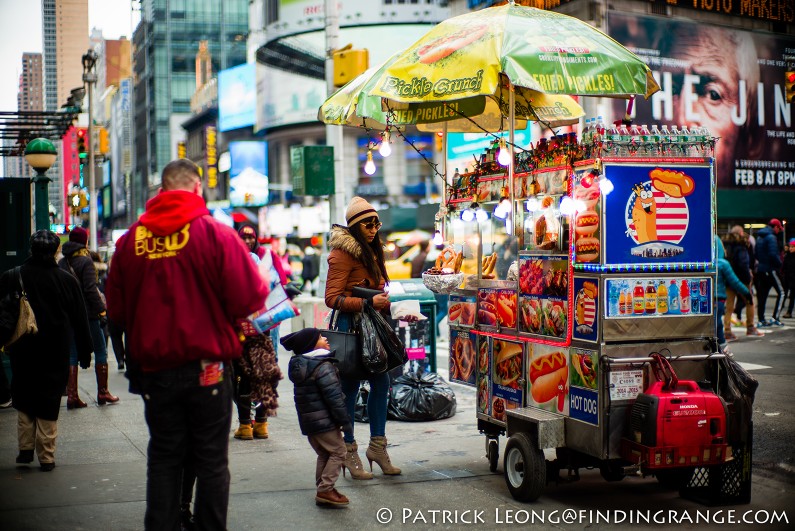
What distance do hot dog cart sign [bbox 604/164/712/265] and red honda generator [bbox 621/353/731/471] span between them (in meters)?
0.77

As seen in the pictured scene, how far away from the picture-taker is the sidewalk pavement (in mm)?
5859

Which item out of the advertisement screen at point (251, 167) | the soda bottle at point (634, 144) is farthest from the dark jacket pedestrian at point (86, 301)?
the advertisement screen at point (251, 167)

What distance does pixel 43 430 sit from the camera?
287 inches

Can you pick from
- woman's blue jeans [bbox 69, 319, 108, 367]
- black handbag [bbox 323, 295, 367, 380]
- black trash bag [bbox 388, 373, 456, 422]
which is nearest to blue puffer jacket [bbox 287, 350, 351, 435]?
black handbag [bbox 323, 295, 367, 380]

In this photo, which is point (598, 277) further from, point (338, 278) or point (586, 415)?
point (338, 278)

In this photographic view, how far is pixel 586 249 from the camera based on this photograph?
598 centimetres

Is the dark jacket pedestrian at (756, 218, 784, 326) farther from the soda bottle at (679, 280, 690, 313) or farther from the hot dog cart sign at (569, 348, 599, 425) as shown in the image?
the hot dog cart sign at (569, 348, 599, 425)

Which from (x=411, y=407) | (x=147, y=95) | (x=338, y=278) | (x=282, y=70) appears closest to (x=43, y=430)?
(x=338, y=278)

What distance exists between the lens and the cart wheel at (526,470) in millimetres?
5965

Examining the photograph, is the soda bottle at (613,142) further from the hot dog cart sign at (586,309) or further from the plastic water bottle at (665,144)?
the hot dog cart sign at (586,309)

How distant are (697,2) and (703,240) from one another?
28391 mm

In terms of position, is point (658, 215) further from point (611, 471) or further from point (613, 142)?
point (611, 471)

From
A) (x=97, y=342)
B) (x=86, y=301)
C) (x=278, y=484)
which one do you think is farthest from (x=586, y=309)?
(x=86, y=301)

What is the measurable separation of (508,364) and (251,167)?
71.0 metres
